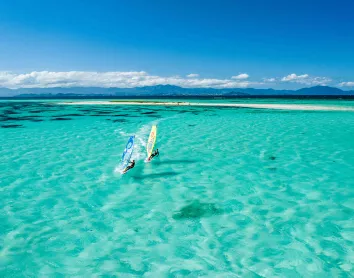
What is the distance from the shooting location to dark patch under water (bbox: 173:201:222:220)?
30.1 ft

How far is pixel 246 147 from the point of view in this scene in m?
20.2

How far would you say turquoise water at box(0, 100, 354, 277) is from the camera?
6762 millimetres

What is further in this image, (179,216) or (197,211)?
(197,211)

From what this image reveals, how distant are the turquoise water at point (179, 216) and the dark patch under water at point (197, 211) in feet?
0.11

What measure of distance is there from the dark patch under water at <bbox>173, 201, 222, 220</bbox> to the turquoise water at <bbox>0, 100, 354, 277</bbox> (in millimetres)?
34

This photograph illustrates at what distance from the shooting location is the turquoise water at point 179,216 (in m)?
6.76

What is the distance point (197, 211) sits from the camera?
9523 mm

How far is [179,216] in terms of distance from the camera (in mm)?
9164

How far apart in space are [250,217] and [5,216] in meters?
7.91

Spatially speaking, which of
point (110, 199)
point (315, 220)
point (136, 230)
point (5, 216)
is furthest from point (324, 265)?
point (5, 216)

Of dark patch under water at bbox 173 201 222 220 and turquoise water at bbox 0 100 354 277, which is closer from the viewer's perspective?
turquoise water at bbox 0 100 354 277

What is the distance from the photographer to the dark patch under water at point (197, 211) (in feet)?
30.1

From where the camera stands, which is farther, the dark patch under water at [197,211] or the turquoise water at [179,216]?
the dark patch under water at [197,211]

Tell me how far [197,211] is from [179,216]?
2.34ft
